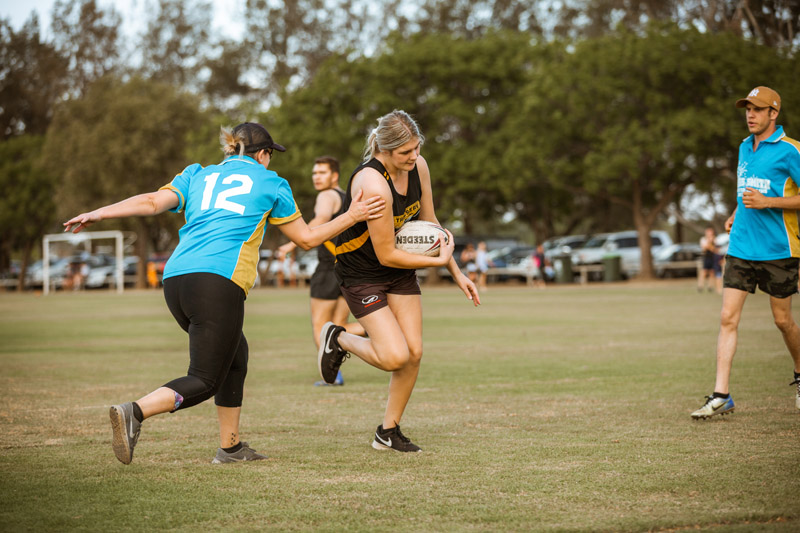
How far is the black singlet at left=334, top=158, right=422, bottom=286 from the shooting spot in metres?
5.95

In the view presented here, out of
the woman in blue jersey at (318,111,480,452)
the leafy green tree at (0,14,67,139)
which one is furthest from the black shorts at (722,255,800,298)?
the leafy green tree at (0,14,67,139)

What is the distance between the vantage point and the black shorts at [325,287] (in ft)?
33.2

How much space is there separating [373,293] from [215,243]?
3.97ft

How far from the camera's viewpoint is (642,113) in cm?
4219

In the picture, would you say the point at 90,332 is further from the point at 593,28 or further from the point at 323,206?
the point at 593,28

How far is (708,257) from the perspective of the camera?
95.1 ft

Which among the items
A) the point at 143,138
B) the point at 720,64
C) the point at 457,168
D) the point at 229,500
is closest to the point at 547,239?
the point at 457,168

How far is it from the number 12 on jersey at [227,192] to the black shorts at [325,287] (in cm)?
471

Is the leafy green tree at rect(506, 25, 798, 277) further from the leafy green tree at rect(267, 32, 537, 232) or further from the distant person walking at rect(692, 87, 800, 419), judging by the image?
the distant person walking at rect(692, 87, 800, 419)

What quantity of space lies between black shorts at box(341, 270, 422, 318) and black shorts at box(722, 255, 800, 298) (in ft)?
8.62

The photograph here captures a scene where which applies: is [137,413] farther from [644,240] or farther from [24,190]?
[24,190]

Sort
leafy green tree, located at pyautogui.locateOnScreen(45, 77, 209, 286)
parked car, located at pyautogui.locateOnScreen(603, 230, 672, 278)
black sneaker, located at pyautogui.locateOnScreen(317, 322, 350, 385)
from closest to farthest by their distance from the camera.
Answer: black sneaker, located at pyautogui.locateOnScreen(317, 322, 350, 385) → parked car, located at pyautogui.locateOnScreen(603, 230, 672, 278) → leafy green tree, located at pyautogui.locateOnScreen(45, 77, 209, 286)

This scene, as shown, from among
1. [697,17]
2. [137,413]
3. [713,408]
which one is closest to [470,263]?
[697,17]

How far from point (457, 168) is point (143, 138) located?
61.5 feet
